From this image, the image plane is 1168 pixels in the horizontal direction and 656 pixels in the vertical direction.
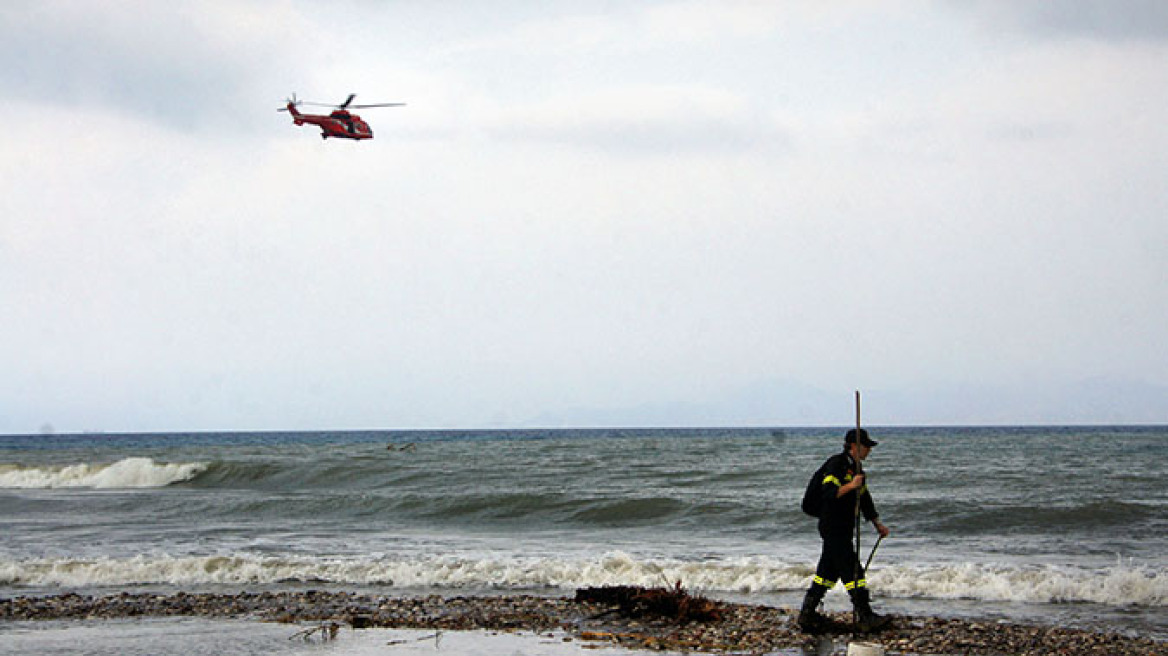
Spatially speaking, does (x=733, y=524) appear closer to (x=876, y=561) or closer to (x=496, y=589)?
(x=876, y=561)

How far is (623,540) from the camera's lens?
17781 mm

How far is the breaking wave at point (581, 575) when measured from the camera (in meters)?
12.0

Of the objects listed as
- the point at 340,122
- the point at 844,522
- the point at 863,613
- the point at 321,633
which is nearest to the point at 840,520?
the point at 844,522

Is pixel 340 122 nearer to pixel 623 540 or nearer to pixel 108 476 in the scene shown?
pixel 623 540

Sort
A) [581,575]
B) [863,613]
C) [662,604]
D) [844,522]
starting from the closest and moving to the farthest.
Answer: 1. [844,522]
2. [863,613]
3. [662,604]
4. [581,575]

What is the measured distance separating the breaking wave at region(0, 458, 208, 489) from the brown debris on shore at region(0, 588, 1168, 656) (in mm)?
30676

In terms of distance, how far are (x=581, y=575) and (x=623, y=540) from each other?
178 inches

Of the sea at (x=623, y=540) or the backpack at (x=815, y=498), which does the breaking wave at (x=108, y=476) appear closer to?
the sea at (x=623, y=540)

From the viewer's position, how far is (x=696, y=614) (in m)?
9.90

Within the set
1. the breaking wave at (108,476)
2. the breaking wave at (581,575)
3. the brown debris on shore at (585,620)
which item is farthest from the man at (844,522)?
the breaking wave at (108,476)

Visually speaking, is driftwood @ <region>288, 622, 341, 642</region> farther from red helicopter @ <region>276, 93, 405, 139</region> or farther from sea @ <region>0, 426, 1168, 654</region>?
red helicopter @ <region>276, 93, 405, 139</region>

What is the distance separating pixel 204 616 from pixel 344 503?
1490cm

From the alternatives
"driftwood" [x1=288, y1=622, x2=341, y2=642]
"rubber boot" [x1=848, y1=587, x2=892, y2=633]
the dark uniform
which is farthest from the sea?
the dark uniform

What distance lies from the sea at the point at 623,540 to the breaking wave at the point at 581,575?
0.11 ft
